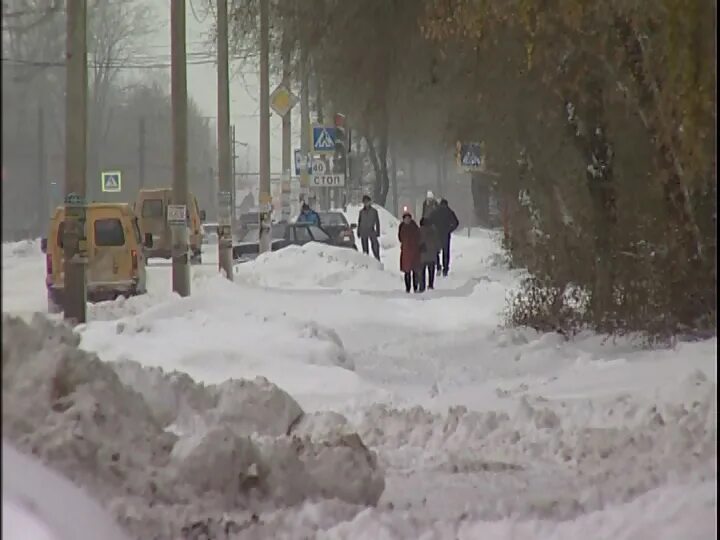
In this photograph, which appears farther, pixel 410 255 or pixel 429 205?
pixel 429 205

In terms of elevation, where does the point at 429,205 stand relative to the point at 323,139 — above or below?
below

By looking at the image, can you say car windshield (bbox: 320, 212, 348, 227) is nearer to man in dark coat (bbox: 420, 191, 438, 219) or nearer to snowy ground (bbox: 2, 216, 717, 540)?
man in dark coat (bbox: 420, 191, 438, 219)

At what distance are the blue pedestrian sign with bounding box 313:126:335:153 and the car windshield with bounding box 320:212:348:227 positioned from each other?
694 centimetres

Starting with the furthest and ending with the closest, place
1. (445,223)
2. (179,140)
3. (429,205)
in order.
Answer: (429,205) → (445,223) → (179,140)

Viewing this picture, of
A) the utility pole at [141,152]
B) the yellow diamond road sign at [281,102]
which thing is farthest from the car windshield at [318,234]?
the utility pole at [141,152]

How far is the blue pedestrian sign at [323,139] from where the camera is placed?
80.7 ft

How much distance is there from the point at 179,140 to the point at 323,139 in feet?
24.4

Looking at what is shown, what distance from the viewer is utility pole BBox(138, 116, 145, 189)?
1773cm

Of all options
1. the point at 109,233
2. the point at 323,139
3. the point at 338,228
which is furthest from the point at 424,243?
the point at 338,228

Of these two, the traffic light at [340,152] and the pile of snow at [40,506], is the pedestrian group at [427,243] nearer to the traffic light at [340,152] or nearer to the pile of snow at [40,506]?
the traffic light at [340,152]

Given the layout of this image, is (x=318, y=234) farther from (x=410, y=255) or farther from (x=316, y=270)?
(x=410, y=255)

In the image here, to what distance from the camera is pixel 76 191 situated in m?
13.6

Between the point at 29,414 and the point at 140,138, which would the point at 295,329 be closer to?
the point at 140,138

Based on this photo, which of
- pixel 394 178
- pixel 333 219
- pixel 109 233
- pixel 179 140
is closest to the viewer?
pixel 109 233
